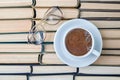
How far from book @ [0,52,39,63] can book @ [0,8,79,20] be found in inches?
5.6

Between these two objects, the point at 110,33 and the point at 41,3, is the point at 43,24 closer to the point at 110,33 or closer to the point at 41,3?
the point at 41,3

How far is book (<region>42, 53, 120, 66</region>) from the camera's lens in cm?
98

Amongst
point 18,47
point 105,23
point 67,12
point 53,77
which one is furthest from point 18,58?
point 105,23

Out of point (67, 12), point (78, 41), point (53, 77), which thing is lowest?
point (53, 77)

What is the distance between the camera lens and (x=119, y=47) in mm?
983

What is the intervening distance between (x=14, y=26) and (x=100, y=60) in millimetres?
356

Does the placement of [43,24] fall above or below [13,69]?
above

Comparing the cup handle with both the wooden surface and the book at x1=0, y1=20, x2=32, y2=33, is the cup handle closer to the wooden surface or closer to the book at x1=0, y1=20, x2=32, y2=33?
the wooden surface

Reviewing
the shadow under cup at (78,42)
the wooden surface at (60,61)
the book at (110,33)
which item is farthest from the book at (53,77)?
the book at (110,33)

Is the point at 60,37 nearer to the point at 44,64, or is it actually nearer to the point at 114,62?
the point at 44,64

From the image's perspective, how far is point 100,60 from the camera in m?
0.99

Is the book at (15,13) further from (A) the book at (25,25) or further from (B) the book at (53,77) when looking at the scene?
(B) the book at (53,77)

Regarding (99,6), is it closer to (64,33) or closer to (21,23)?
(64,33)

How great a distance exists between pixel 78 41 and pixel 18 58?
241 millimetres
